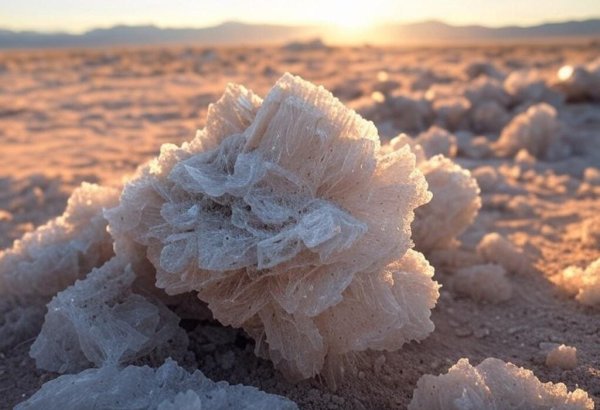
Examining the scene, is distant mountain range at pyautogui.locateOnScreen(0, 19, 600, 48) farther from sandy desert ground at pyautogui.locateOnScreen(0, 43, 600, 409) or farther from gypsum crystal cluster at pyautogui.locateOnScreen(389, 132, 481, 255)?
gypsum crystal cluster at pyautogui.locateOnScreen(389, 132, 481, 255)

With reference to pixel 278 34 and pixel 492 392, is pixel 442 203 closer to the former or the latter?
pixel 492 392

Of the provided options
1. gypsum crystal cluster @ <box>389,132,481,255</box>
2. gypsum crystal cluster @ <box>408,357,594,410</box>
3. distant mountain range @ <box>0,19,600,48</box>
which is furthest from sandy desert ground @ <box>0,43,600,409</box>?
distant mountain range @ <box>0,19,600,48</box>

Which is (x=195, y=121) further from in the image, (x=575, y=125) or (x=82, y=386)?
(x=82, y=386)

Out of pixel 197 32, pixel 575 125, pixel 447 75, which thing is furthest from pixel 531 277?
pixel 197 32

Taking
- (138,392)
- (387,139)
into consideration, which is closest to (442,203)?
(138,392)

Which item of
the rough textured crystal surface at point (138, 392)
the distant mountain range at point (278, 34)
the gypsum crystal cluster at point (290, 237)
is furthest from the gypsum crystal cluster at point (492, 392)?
the distant mountain range at point (278, 34)

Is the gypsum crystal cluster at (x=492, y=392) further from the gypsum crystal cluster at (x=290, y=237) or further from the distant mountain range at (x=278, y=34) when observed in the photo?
the distant mountain range at (x=278, y=34)
